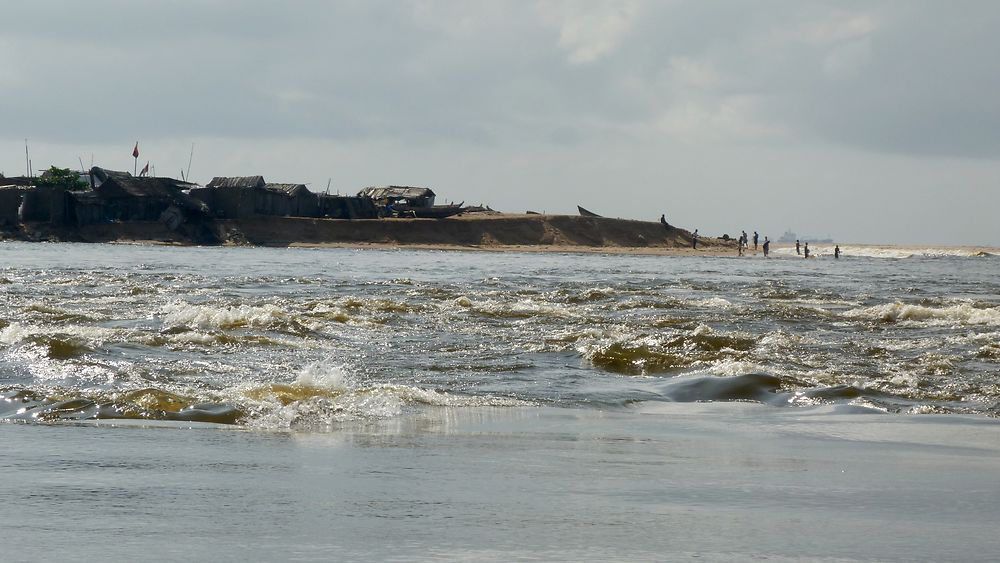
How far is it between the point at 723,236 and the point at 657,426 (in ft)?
304

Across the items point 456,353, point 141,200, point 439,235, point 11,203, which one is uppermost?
point 141,200

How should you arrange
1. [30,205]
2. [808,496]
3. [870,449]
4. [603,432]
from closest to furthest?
[808,496], [870,449], [603,432], [30,205]

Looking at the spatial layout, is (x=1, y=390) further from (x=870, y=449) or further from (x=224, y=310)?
(x=224, y=310)

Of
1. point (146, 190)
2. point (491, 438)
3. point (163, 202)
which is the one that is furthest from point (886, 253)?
point (491, 438)

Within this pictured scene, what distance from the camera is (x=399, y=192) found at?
95.2 meters

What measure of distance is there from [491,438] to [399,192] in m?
88.7

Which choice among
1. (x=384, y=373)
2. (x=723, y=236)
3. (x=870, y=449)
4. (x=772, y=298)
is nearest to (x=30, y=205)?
(x=723, y=236)

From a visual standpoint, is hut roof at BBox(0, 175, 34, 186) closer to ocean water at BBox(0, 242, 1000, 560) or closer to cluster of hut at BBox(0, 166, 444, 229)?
cluster of hut at BBox(0, 166, 444, 229)

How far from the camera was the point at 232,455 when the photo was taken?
6.43 meters

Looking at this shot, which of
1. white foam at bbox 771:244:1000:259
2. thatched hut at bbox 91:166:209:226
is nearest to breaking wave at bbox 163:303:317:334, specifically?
thatched hut at bbox 91:166:209:226

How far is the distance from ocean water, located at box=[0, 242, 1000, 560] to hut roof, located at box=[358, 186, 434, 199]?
251 ft

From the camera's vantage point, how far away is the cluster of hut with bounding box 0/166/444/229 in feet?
→ 258

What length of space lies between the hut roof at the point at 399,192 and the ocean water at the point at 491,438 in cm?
7657

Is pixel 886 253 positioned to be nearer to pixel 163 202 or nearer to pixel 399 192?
pixel 399 192
